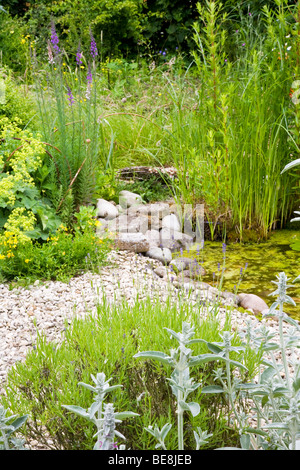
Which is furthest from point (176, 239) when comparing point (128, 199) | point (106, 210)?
point (128, 199)

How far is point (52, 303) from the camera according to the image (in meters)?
3.08

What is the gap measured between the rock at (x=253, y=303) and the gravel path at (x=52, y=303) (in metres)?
0.12

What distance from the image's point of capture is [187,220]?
14.9 ft

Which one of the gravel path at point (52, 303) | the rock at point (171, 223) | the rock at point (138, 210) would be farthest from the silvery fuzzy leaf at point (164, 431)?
the rock at point (138, 210)

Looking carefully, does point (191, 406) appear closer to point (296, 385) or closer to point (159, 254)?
point (296, 385)

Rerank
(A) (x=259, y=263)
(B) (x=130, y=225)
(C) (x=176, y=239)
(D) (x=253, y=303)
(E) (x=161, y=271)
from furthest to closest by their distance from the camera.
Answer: (B) (x=130, y=225) → (C) (x=176, y=239) → (A) (x=259, y=263) → (E) (x=161, y=271) → (D) (x=253, y=303)

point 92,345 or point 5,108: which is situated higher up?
point 5,108

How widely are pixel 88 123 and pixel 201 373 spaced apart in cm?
306

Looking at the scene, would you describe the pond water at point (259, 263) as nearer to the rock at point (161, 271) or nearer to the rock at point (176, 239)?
the rock at point (176, 239)

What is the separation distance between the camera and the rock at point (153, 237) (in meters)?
4.30

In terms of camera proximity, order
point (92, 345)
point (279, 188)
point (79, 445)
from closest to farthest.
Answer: point (79, 445) → point (92, 345) → point (279, 188)

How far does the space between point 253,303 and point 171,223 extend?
1.53 m

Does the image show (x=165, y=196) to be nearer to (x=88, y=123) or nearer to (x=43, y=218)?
(x=88, y=123)
